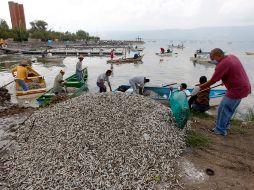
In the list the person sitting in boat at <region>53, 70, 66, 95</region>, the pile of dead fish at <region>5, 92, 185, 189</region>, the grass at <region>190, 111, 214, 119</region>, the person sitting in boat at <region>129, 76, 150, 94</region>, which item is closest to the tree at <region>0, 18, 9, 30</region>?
the person sitting in boat at <region>53, 70, 66, 95</region>

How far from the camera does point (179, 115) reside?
724cm

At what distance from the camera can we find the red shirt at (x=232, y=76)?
20.7ft

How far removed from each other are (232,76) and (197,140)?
83.8 inches

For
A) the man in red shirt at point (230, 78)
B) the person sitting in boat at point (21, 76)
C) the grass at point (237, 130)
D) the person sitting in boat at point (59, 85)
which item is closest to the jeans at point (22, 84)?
the person sitting in boat at point (21, 76)

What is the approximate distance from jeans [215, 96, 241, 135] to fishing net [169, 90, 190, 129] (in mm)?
1039

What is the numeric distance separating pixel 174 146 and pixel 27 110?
7770 millimetres

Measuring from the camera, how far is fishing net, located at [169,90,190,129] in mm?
7023

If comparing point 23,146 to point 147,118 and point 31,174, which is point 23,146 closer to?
point 31,174

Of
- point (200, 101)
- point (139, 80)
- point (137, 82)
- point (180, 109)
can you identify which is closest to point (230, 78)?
point (180, 109)

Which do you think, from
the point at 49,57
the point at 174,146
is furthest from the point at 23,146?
the point at 49,57

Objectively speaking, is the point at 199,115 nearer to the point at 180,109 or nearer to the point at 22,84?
the point at 180,109

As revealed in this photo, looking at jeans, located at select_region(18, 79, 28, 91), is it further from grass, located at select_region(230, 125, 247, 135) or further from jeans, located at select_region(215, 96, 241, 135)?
grass, located at select_region(230, 125, 247, 135)

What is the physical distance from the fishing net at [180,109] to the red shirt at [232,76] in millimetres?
1151

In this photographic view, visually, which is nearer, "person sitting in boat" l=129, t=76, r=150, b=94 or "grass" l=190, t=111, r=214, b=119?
"grass" l=190, t=111, r=214, b=119
